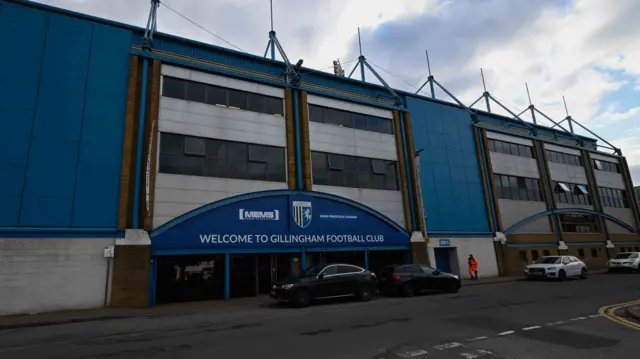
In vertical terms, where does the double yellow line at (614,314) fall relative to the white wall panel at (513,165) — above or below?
below

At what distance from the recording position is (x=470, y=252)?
2448 cm

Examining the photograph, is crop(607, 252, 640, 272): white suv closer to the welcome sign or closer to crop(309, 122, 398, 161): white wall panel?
the welcome sign

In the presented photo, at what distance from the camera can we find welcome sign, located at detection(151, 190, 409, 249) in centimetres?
1616

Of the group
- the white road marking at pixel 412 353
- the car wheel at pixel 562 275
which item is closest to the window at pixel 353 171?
the car wheel at pixel 562 275

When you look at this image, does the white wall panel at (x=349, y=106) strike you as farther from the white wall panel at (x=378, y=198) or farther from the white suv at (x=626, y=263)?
the white suv at (x=626, y=263)

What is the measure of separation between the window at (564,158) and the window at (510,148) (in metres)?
2.93

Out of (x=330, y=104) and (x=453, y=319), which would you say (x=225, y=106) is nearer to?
(x=330, y=104)

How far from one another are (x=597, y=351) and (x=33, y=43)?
20768 millimetres

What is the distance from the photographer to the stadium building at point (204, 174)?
1392 centimetres

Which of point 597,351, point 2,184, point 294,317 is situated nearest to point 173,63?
point 2,184

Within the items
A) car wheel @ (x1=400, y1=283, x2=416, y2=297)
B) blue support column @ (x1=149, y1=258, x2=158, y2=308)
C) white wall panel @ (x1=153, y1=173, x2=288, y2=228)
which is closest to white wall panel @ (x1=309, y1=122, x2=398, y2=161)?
white wall panel @ (x1=153, y1=173, x2=288, y2=228)

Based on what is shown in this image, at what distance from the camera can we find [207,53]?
18984 mm

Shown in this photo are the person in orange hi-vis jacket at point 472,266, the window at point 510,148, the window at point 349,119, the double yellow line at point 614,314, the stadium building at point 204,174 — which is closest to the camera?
the double yellow line at point 614,314

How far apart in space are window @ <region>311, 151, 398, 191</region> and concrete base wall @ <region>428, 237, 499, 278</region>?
492 centimetres
